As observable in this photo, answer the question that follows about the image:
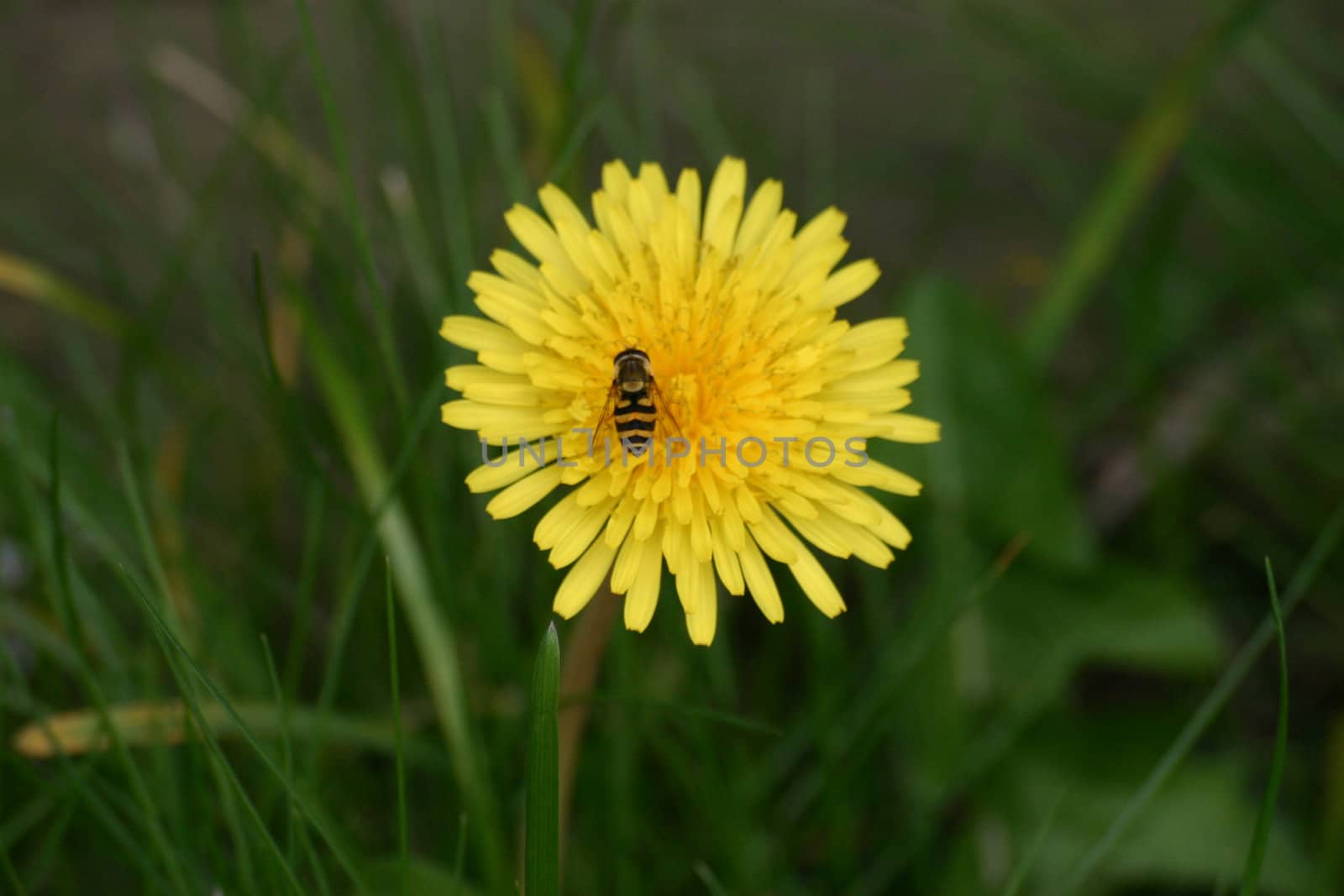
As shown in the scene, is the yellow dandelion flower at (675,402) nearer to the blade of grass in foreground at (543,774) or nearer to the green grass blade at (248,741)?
the blade of grass in foreground at (543,774)

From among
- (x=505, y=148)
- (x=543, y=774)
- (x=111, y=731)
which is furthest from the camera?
(x=505, y=148)

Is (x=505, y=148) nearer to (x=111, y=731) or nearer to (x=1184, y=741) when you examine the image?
(x=111, y=731)

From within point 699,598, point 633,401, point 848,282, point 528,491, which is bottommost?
point 699,598

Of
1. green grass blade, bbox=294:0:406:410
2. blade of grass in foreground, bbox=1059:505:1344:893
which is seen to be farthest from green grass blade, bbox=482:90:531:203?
blade of grass in foreground, bbox=1059:505:1344:893

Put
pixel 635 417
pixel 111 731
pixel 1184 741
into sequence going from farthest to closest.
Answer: pixel 1184 741 < pixel 111 731 < pixel 635 417

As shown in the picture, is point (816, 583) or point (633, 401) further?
point (816, 583)

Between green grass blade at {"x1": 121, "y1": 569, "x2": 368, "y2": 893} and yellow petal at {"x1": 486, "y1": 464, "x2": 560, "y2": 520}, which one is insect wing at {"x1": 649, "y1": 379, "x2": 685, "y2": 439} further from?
green grass blade at {"x1": 121, "y1": 569, "x2": 368, "y2": 893}

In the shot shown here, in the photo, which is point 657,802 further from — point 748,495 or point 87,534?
point 87,534

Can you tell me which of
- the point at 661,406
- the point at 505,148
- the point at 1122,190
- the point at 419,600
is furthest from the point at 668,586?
the point at 1122,190
